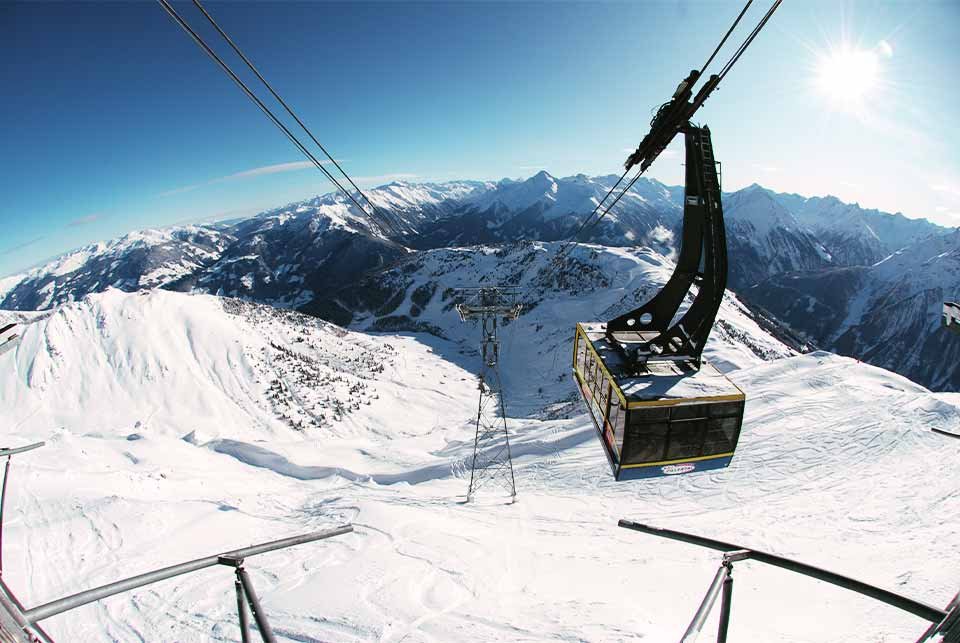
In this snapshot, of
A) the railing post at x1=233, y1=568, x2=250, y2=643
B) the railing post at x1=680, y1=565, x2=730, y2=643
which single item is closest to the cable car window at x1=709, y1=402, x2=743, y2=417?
the railing post at x1=680, y1=565, x2=730, y2=643

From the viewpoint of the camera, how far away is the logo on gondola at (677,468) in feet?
37.5

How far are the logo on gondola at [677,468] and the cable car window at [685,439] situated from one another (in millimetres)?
354

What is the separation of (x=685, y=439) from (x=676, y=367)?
2.24 meters

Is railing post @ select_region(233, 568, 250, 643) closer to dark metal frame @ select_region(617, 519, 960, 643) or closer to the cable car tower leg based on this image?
dark metal frame @ select_region(617, 519, 960, 643)

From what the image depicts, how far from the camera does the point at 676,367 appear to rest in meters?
12.2

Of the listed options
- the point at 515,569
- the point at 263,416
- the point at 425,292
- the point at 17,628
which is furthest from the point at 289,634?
the point at 425,292

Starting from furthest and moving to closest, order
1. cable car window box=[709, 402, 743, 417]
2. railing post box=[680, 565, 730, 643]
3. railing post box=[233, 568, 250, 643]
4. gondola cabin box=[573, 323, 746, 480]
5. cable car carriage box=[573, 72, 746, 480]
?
cable car window box=[709, 402, 743, 417], cable car carriage box=[573, 72, 746, 480], gondola cabin box=[573, 323, 746, 480], railing post box=[233, 568, 250, 643], railing post box=[680, 565, 730, 643]

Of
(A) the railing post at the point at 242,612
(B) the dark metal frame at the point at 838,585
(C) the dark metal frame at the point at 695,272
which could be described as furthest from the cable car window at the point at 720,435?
(A) the railing post at the point at 242,612

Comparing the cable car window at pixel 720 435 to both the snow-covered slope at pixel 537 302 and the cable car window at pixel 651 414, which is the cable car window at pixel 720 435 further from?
the snow-covered slope at pixel 537 302

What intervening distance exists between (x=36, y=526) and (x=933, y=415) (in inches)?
1677

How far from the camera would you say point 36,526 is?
1511cm

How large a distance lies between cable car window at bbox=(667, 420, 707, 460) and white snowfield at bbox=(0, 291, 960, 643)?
13.0 feet

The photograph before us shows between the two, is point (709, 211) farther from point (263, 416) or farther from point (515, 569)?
point (263, 416)

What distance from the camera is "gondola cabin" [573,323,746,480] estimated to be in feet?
34.8
